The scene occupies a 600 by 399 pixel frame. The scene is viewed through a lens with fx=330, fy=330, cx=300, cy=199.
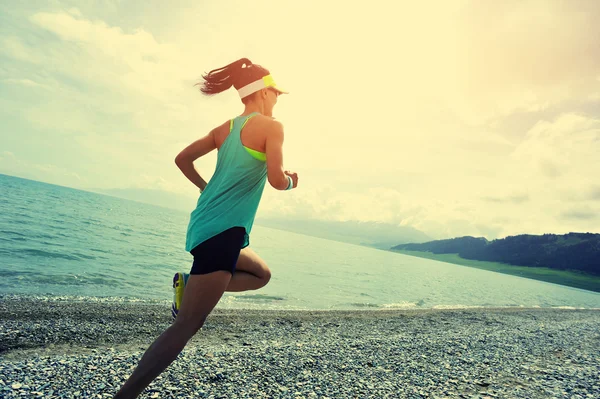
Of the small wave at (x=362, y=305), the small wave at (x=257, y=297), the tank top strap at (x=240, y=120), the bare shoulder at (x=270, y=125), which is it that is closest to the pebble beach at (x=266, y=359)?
the tank top strap at (x=240, y=120)

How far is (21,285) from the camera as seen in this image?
13.0 meters

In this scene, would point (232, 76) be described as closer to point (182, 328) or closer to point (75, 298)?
point (182, 328)

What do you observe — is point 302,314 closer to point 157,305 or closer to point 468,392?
point 157,305

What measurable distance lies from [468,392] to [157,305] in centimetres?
1107

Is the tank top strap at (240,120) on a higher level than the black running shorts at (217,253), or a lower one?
higher

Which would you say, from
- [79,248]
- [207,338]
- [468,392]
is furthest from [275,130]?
[79,248]

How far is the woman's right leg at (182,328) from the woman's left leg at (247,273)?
1.48 ft

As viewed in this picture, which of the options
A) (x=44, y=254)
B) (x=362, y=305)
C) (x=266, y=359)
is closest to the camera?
(x=266, y=359)

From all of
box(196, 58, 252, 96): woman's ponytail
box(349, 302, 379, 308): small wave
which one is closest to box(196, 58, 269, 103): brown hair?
box(196, 58, 252, 96): woman's ponytail

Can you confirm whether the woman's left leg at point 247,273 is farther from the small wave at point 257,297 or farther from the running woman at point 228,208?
the small wave at point 257,297

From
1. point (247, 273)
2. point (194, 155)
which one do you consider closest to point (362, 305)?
point (247, 273)

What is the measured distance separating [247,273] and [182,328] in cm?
82

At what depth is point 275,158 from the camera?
2625mm

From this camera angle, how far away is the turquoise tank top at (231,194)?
271 cm
